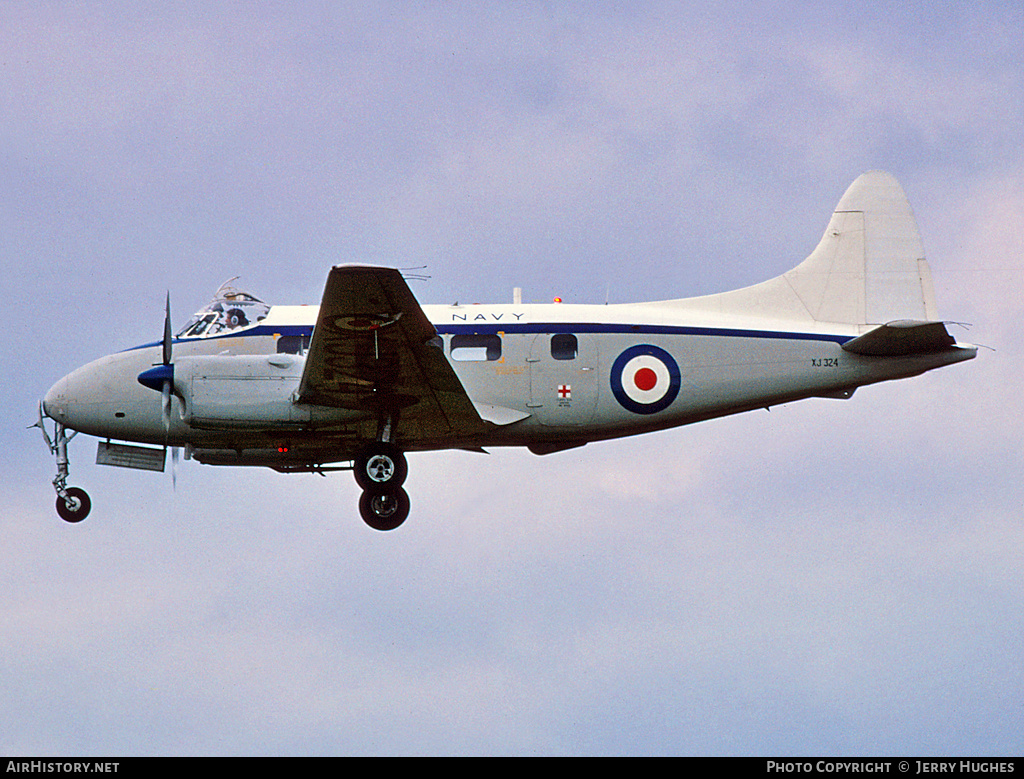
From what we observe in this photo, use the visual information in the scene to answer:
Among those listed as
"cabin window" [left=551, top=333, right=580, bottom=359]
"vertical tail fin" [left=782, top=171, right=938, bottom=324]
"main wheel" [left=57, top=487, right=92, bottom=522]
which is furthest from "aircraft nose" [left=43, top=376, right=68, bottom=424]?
"vertical tail fin" [left=782, top=171, right=938, bottom=324]

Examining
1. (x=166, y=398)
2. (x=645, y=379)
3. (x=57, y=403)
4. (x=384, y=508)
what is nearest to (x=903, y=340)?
(x=645, y=379)

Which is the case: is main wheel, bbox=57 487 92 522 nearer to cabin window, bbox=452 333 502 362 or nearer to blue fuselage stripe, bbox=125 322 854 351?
blue fuselage stripe, bbox=125 322 854 351

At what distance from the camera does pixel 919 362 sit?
20.8m

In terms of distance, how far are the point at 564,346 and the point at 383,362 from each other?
10.1 ft

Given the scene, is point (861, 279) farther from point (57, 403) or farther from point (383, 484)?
point (57, 403)

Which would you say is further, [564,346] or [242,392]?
[564,346]

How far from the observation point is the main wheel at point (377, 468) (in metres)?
20.5

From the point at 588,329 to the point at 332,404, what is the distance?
421 centimetres

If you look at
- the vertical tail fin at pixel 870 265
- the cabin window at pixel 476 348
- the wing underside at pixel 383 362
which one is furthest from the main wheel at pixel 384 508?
the vertical tail fin at pixel 870 265

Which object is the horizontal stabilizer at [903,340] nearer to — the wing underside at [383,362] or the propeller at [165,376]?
the wing underside at [383,362]

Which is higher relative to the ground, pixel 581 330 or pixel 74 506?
pixel 581 330

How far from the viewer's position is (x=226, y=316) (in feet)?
70.7

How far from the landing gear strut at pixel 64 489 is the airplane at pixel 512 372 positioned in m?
0.03
